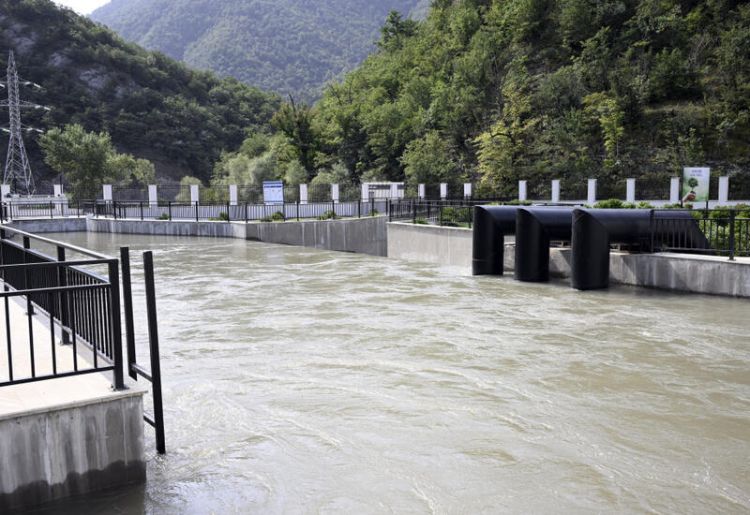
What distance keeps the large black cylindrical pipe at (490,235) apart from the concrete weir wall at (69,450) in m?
11.8

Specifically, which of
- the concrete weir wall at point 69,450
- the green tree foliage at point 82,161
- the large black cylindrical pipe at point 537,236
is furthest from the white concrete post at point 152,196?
the concrete weir wall at point 69,450

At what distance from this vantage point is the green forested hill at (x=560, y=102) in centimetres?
4506

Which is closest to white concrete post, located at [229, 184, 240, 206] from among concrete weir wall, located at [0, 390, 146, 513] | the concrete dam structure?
the concrete dam structure

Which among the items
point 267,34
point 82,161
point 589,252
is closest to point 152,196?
point 82,161

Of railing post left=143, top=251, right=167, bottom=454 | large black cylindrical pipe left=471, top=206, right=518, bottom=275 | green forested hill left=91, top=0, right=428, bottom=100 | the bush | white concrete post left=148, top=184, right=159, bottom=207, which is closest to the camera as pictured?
railing post left=143, top=251, right=167, bottom=454

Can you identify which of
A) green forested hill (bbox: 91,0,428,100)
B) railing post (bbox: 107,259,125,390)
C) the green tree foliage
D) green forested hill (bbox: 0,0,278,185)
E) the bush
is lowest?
the bush

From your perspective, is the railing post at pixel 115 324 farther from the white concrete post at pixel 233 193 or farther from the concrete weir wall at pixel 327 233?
the white concrete post at pixel 233 193

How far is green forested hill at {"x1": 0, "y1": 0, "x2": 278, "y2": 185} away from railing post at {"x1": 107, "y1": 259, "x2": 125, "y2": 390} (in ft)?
295

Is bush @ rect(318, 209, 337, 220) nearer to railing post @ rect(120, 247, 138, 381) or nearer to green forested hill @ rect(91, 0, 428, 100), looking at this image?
railing post @ rect(120, 247, 138, 381)

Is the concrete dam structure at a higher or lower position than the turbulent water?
higher

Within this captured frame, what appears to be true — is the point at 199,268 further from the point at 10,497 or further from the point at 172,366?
the point at 10,497

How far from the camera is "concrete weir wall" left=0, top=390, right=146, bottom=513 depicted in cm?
429

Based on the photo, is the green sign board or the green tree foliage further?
the green tree foliage

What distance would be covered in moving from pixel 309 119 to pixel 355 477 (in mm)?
64717
